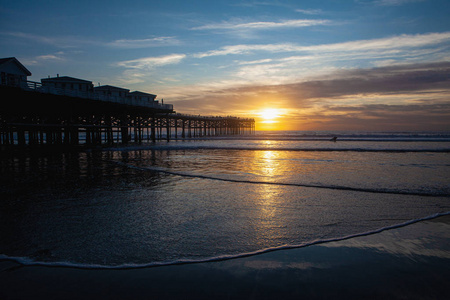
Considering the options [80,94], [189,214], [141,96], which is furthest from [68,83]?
[189,214]

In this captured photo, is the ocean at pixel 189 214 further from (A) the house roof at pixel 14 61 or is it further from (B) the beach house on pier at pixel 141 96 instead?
(B) the beach house on pier at pixel 141 96

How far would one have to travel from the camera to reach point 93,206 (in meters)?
6.22

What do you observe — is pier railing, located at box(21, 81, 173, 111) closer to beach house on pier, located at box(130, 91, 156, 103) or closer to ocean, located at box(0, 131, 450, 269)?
beach house on pier, located at box(130, 91, 156, 103)

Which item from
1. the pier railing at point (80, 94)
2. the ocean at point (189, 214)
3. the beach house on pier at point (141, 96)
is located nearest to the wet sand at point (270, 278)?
the ocean at point (189, 214)

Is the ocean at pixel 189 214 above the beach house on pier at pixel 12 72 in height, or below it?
below

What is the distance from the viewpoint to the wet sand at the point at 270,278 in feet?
9.36

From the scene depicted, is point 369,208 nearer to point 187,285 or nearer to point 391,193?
point 391,193

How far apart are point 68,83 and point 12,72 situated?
921 centimetres

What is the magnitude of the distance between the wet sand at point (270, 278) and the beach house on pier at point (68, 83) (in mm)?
35195

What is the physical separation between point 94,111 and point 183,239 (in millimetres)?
34959

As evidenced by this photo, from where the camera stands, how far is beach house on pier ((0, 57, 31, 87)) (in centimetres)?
2238

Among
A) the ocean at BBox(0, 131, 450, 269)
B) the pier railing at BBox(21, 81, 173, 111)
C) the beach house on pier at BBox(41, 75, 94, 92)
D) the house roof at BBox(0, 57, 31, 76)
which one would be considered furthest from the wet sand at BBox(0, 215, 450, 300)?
the beach house on pier at BBox(41, 75, 94, 92)

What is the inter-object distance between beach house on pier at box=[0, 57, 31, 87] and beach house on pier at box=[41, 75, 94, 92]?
6.33 metres

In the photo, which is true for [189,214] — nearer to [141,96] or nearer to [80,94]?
[80,94]
